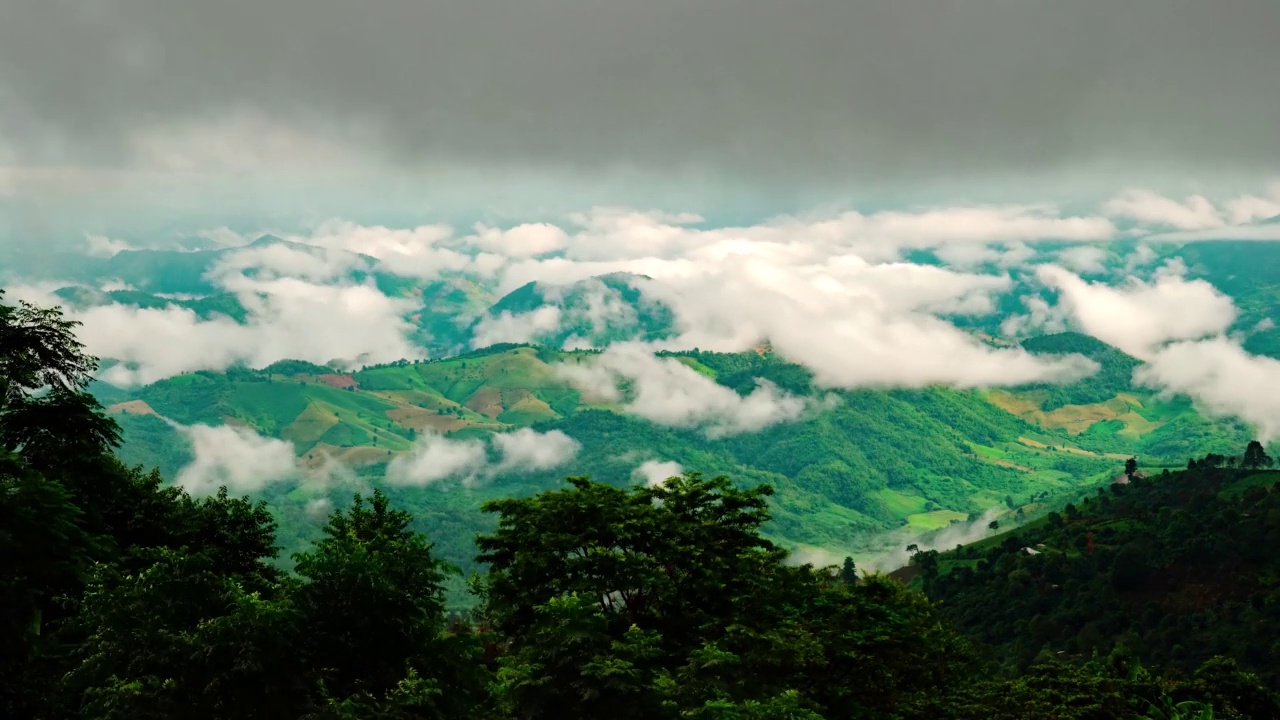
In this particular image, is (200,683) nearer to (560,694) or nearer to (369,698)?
(369,698)

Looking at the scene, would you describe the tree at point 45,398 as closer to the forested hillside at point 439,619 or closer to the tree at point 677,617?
the forested hillside at point 439,619

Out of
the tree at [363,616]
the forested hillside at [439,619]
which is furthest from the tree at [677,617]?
the tree at [363,616]

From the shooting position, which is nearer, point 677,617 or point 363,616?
point 363,616

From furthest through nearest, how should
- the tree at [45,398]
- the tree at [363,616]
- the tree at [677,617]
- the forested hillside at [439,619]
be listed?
the tree at [45,398]
the tree at [677,617]
the tree at [363,616]
the forested hillside at [439,619]

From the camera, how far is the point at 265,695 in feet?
110

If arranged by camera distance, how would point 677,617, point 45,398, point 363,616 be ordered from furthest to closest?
point 45,398, point 677,617, point 363,616

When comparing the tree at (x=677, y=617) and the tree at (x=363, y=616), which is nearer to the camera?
the tree at (x=363, y=616)

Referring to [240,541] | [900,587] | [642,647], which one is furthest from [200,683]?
[900,587]

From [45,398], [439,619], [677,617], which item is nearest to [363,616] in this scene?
[439,619]

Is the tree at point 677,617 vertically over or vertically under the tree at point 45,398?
under

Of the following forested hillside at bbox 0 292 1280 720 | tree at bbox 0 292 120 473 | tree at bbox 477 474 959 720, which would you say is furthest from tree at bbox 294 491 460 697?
tree at bbox 0 292 120 473

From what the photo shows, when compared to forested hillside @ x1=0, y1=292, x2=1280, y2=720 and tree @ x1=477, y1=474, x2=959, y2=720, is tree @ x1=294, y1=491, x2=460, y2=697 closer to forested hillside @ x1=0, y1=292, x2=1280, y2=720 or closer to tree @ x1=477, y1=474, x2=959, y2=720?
forested hillside @ x1=0, y1=292, x2=1280, y2=720

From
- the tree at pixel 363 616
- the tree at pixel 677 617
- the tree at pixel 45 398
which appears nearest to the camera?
the tree at pixel 363 616

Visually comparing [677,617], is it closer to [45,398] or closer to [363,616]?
[363,616]
